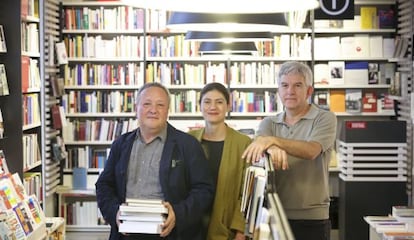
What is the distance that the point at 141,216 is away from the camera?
118 inches

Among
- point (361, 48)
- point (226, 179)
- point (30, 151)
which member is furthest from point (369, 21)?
point (226, 179)

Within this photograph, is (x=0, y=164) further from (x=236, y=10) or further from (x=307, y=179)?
(x=236, y=10)

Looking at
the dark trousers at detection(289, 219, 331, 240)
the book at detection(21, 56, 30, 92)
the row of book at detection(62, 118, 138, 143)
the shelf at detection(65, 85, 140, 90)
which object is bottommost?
the dark trousers at detection(289, 219, 331, 240)

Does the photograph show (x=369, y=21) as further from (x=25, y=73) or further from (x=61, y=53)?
(x=25, y=73)

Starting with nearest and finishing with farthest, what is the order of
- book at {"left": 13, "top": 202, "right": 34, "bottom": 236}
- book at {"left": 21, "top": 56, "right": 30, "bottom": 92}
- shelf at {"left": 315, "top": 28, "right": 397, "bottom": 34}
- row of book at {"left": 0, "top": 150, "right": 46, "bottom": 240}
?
1. row of book at {"left": 0, "top": 150, "right": 46, "bottom": 240}
2. book at {"left": 13, "top": 202, "right": 34, "bottom": 236}
3. book at {"left": 21, "top": 56, "right": 30, "bottom": 92}
4. shelf at {"left": 315, "top": 28, "right": 397, "bottom": 34}

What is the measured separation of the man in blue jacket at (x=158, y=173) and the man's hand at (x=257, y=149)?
0.74m

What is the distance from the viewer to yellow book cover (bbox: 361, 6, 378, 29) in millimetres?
7621

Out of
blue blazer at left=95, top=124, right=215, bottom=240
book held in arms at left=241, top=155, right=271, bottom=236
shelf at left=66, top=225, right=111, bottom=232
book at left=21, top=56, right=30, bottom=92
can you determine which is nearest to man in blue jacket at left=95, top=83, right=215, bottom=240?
blue blazer at left=95, top=124, right=215, bottom=240

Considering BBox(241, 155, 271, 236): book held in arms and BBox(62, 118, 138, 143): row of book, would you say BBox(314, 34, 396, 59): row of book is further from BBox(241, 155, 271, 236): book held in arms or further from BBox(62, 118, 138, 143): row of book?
BBox(241, 155, 271, 236): book held in arms

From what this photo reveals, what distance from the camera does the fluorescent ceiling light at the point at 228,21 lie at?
209cm

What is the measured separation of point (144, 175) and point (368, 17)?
200 inches

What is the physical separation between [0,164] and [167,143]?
204cm

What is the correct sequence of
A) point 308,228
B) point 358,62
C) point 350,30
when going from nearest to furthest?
point 308,228
point 350,30
point 358,62

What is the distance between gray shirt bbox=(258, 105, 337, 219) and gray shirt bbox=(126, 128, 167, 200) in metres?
0.59
